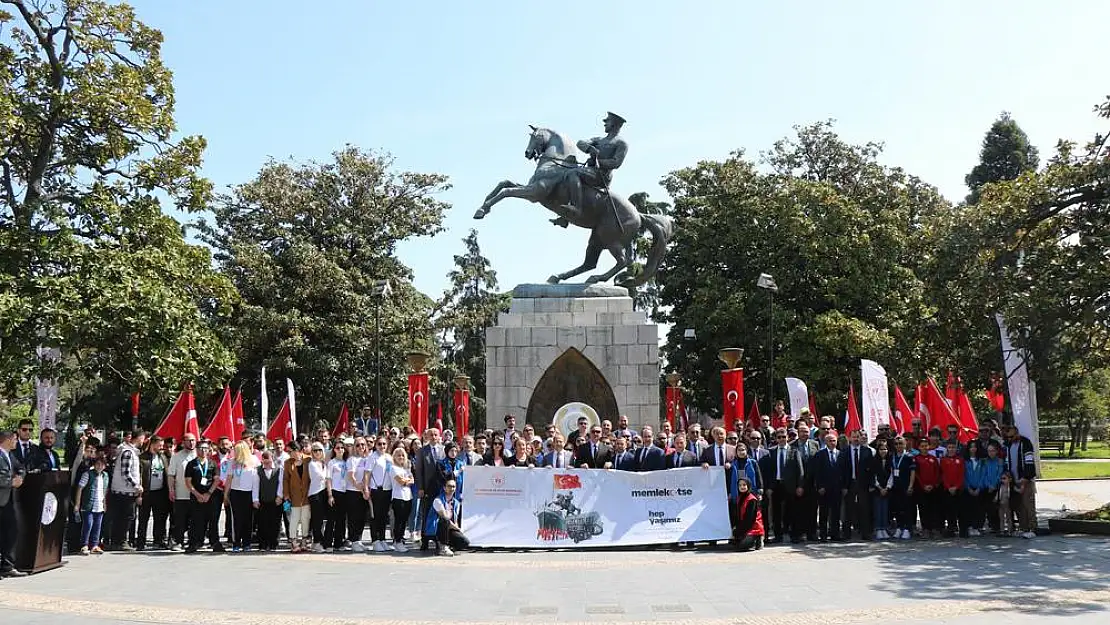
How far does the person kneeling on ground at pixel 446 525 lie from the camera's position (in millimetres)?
12352

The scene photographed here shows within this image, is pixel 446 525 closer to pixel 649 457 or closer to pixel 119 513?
pixel 649 457

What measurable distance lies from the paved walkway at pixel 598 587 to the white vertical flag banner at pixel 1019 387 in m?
1.90

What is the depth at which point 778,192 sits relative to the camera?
35.7 metres

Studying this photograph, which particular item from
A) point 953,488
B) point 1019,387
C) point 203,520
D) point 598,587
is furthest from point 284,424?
point 1019,387

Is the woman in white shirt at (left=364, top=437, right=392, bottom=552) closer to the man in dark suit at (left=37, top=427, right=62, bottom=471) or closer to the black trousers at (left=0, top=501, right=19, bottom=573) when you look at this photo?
the man in dark suit at (left=37, top=427, right=62, bottom=471)

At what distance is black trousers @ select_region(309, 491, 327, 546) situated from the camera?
1312 centimetres

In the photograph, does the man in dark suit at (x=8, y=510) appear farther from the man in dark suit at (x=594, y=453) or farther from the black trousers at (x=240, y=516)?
the man in dark suit at (x=594, y=453)

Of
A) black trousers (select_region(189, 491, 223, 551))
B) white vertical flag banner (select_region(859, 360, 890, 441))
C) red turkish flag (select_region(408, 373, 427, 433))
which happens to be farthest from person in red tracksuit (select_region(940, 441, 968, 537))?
red turkish flag (select_region(408, 373, 427, 433))

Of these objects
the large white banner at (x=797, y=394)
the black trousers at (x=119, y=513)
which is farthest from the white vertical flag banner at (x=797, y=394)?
the black trousers at (x=119, y=513)

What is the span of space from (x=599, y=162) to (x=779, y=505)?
8.68 m

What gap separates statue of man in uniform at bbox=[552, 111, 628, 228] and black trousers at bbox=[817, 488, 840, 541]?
28.0 ft

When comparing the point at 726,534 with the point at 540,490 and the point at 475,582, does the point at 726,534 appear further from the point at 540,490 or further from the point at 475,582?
the point at 475,582

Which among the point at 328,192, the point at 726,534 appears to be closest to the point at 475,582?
the point at 726,534

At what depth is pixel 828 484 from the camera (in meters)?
13.2
